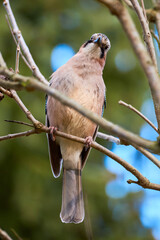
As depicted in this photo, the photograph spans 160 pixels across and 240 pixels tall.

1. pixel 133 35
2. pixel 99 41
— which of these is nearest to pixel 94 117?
pixel 133 35

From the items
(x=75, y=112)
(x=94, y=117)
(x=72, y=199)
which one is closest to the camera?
(x=94, y=117)

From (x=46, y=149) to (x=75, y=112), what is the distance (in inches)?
88.7

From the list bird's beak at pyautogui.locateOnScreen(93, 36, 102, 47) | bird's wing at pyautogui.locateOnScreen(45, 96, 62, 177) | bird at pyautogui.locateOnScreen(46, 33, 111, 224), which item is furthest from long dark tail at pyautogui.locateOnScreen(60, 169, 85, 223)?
bird's beak at pyautogui.locateOnScreen(93, 36, 102, 47)

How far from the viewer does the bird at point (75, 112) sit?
393 centimetres

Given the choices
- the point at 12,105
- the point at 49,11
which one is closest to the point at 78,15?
the point at 49,11

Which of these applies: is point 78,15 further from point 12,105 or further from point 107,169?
point 107,169

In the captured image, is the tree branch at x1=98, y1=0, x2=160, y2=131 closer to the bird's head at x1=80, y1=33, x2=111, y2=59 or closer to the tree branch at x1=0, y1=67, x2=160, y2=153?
the tree branch at x1=0, y1=67, x2=160, y2=153

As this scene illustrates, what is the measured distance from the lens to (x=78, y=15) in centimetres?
692

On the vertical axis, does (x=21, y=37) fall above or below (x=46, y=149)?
above

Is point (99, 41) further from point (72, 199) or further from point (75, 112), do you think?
point (72, 199)

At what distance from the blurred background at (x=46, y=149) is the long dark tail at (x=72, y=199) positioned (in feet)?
3.33

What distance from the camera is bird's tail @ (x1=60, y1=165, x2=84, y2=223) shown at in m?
3.95

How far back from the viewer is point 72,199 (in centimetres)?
416

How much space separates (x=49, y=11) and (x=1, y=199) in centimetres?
343
